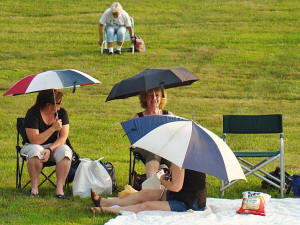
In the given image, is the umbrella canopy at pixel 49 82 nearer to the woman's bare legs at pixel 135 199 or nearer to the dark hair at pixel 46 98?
the dark hair at pixel 46 98

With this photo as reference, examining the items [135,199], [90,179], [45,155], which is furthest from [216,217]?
[45,155]

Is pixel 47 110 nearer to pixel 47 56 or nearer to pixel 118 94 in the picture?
pixel 118 94

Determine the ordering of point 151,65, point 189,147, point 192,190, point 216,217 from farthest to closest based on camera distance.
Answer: point 151,65 → point 216,217 → point 192,190 → point 189,147

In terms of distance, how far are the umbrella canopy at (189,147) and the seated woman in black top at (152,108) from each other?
142 cm

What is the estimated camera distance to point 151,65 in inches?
640

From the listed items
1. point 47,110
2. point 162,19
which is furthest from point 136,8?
point 47,110

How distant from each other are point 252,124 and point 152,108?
122cm

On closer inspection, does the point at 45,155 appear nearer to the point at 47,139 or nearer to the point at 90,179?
the point at 47,139

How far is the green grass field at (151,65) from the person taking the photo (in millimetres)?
8930

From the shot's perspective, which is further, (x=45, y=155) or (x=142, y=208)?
(x=45, y=155)

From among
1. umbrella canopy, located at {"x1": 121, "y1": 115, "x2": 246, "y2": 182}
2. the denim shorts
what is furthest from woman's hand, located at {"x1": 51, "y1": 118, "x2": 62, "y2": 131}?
the denim shorts

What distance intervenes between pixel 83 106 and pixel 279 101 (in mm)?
3977

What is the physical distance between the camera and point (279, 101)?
13984 millimetres

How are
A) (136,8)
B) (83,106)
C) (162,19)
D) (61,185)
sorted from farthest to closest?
(136,8) → (162,19) → (83,106) → (61,185)
